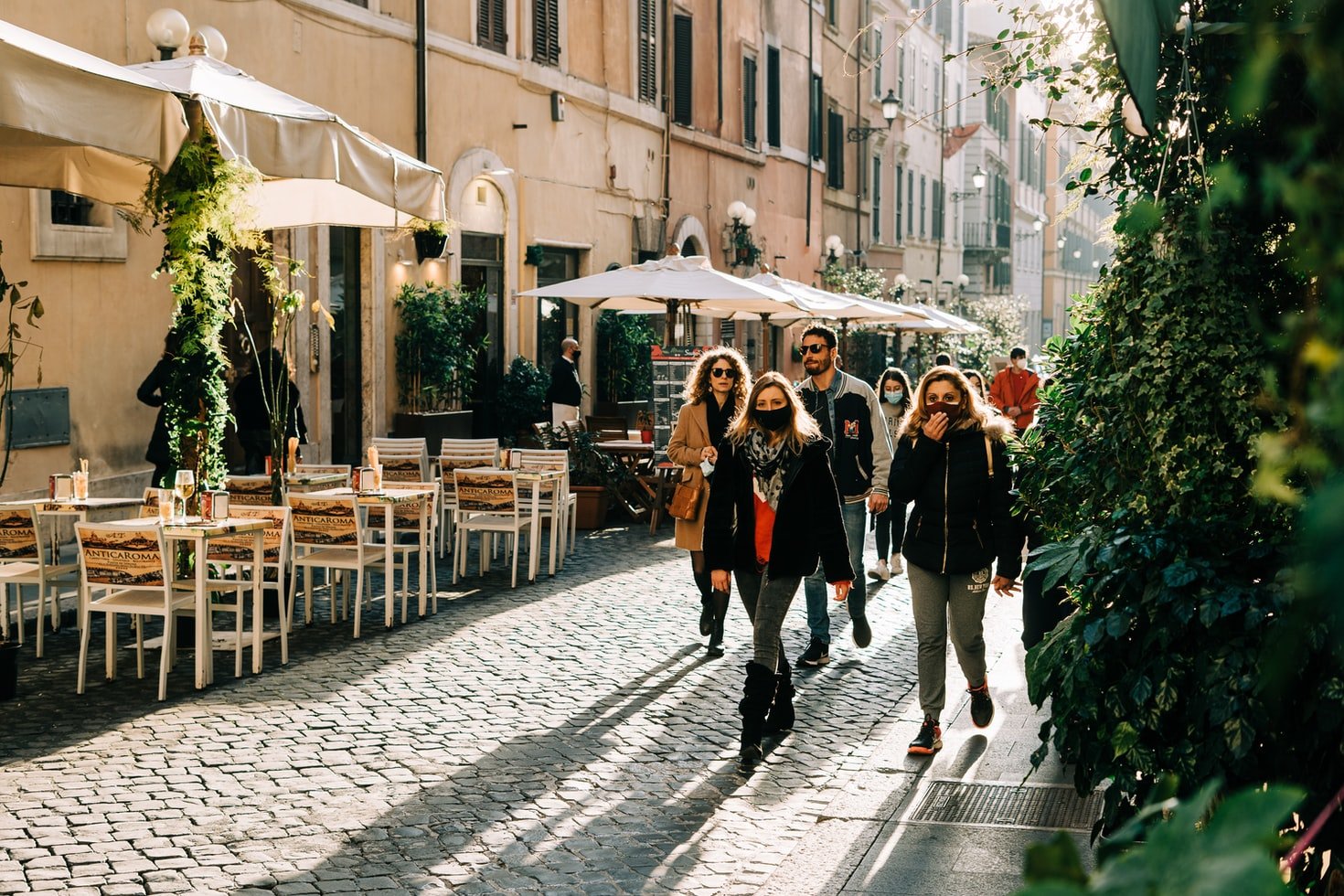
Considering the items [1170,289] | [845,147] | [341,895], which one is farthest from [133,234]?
[845,147]

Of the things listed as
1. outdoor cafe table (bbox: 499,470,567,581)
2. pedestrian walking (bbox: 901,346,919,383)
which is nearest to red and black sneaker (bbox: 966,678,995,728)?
outdoor cafe table (bbox: 499,470,567,581)

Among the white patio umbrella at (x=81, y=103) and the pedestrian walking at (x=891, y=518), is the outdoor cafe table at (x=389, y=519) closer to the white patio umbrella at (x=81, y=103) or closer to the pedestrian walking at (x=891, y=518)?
the white patio umbrella at (x=81, y=103)

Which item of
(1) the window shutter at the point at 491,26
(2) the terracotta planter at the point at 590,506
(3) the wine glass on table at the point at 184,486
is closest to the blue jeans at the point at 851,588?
(3) the wine glass on table at the point at 184,486

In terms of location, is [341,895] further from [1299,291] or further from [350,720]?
[1299,291]

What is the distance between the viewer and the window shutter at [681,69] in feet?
85.9

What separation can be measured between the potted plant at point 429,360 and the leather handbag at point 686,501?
28.6ft

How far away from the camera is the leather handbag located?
9094mm

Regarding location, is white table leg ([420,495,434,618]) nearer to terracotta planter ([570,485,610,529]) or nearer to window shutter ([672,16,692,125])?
terracotta planter ([570,485,610,529])

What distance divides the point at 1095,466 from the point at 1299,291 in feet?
2.73

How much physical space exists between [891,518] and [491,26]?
32.9 ft

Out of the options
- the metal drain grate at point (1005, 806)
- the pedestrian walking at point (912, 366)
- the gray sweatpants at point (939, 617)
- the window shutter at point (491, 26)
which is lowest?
the metal drain grate at point (1005, 806)

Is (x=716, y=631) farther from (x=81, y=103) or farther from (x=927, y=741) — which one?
Result: (x=81, y=103)

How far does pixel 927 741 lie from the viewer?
23.0ft

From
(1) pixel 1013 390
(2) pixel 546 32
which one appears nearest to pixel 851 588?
(1) pixel 1013 390
